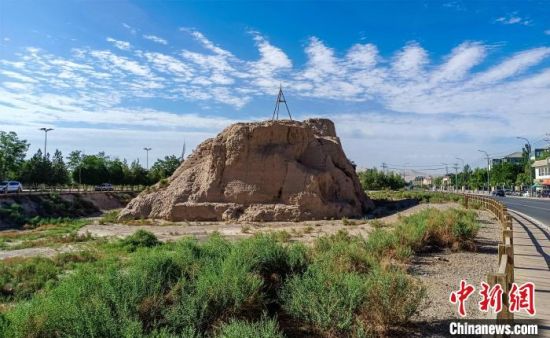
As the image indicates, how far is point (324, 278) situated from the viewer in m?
7.51

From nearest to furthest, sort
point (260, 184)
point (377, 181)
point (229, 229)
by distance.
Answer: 1. point (229, 229)
2. point (260, 184)
3. point (377, 181)

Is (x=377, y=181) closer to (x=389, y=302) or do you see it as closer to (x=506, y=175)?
(x=506, y=175)

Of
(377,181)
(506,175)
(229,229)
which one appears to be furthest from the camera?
(506,175)

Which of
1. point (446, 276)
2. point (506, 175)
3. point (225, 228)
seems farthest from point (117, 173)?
point (506, 175)

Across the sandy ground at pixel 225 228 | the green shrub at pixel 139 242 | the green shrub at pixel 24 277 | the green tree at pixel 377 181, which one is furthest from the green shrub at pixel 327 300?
the green tree at pixel 377 181

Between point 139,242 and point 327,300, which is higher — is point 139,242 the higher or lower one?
the lower one

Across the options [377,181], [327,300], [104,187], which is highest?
[377,181]

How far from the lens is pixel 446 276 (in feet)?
34.7

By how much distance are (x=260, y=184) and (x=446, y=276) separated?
2673 cm

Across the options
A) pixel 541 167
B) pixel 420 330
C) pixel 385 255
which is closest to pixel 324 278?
pixel 420 330

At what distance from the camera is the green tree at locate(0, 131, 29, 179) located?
6050cm

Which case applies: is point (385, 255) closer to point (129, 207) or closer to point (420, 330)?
point (420, 330)

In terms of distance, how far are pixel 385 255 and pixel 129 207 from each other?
31.9 m

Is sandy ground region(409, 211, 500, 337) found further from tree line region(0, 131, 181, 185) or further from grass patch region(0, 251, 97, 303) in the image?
tree line region(0, 131, 181, 185)
